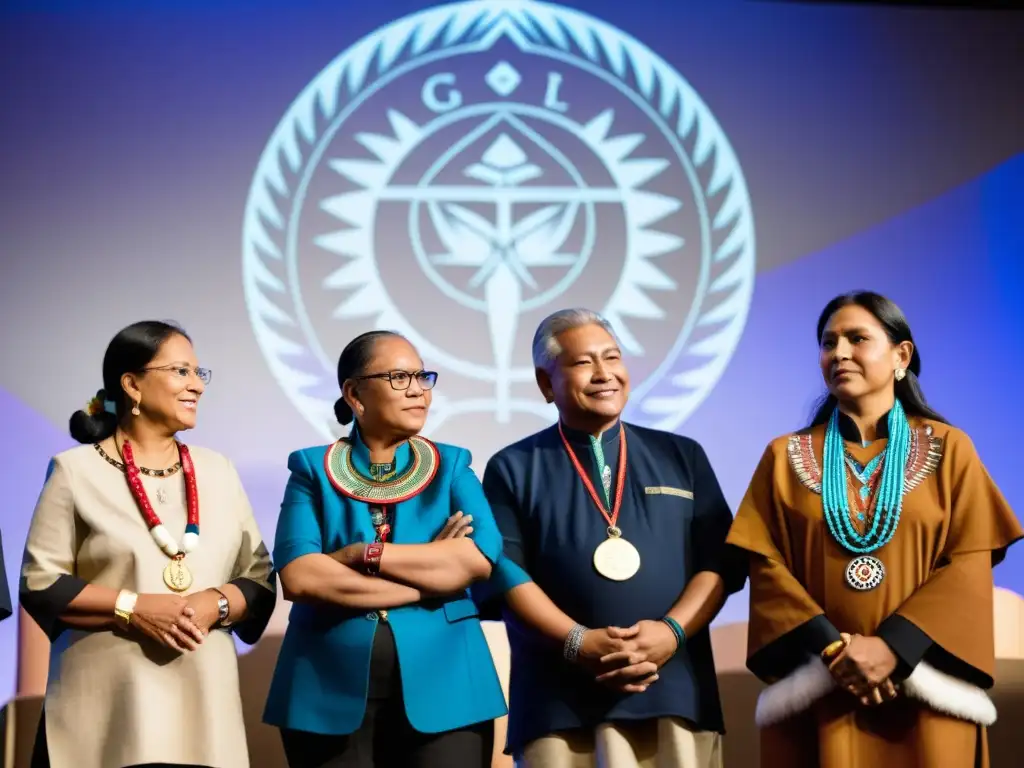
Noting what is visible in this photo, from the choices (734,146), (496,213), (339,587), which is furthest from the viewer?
(734,146)

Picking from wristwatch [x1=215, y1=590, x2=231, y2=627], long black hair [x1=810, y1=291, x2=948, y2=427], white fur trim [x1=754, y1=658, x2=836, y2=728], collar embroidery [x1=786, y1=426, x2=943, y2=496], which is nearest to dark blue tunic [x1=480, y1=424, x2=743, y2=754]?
white fur trim [x1=754, y1=658, x2=836, y2=728]

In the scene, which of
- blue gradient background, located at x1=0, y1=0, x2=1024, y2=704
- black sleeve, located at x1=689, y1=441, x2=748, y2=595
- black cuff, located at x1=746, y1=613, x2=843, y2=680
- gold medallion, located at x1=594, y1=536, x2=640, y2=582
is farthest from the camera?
blue gradient background, located at x1=0, y1=0, x2=1024, y2=704

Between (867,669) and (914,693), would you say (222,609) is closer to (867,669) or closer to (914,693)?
(867,669)

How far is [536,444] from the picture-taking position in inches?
129

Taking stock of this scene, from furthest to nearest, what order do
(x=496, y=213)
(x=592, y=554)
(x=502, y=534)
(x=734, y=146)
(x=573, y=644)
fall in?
1. (x=734, y=146)
2. (x=496, y=213)
3. (x=502, y=534)
4. (x=592, y=554)
5. (x=573, y=644)

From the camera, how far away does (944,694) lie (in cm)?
286

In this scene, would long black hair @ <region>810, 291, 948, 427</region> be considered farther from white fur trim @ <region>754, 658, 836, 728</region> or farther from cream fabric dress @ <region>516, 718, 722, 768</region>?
cream fabric dress @ <region>516, 718, 722, 768</region>

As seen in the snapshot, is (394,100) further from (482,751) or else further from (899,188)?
(482,751)

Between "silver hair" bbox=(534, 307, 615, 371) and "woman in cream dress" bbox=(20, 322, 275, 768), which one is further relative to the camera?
"silver hair" bbox=(534, 307, 615, 371)

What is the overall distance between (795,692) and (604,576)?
509 mm

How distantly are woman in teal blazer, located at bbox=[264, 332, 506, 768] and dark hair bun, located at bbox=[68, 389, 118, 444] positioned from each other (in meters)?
0.49

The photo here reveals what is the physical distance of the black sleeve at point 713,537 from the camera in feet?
10.2

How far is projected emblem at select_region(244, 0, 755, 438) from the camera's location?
4.53 meters

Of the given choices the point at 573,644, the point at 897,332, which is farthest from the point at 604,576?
the point at 897,332
